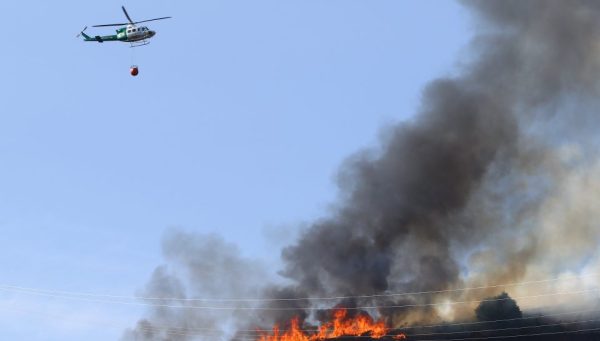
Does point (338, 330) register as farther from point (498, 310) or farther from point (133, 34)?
point (133, 34)

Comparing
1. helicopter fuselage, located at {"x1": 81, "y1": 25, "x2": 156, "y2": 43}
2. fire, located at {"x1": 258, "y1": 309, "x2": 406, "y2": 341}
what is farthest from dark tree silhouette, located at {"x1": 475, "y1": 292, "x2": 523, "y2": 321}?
helicopter fuselage, located at {"x1": 81, "y1": 25, "x2": 156, "y2": 43}

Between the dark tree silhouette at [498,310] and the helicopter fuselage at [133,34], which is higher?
the helicopter fuselage at [133,34]

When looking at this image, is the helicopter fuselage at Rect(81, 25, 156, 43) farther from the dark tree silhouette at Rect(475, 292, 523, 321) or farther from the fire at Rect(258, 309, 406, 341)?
the dark tree silhouette at Rect(475, 292, 523, 321)

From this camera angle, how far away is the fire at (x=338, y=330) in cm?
15338

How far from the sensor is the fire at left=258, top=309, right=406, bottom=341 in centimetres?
15338

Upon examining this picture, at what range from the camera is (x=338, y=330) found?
154m

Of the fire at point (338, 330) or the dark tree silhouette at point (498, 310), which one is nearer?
the fire at point (338, 330)

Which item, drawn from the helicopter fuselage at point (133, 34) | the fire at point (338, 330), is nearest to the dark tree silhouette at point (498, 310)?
the fire at point (338, 330)

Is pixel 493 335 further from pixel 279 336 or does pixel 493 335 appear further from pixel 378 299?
pixel 279 336

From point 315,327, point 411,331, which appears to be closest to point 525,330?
point 411,331

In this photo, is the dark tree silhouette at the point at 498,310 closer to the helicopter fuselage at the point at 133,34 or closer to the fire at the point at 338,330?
the fire at the point at 338,330

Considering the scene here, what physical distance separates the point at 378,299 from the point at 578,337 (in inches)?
1101

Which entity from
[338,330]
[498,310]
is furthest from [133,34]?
[498,310]

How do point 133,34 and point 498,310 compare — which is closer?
point 133,34
